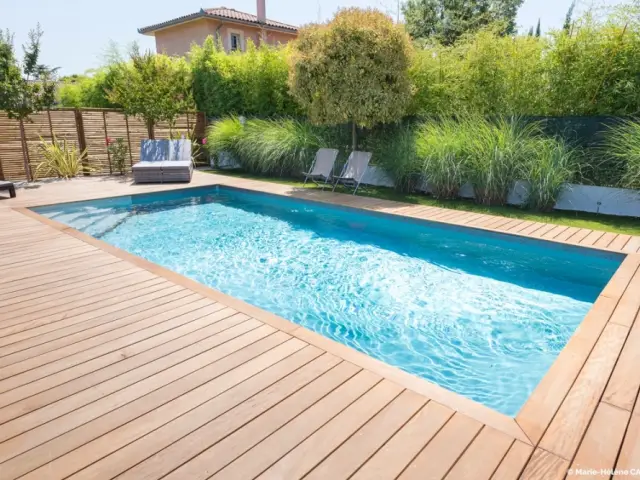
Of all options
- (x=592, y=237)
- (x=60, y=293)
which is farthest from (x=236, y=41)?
(x=60, y=293)

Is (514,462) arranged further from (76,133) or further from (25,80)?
(76,133)

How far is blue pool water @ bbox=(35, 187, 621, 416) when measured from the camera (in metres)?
3.21

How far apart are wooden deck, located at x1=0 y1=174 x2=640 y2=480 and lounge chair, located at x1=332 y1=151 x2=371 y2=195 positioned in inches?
200

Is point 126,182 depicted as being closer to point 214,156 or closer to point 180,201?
point 180,201

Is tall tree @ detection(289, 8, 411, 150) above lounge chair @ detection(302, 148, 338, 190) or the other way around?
above

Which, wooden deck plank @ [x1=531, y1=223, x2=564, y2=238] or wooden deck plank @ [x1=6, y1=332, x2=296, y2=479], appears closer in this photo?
wooden deck plank @ [x1=6, y1=332, x2=296, y2=479]

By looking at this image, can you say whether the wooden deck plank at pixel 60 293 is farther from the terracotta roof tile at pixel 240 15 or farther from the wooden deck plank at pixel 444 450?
the terracotta roof tile at pixel 240 15

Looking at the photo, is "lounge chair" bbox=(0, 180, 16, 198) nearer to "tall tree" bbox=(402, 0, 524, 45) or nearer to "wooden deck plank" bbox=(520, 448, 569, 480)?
"wooden deck plank" bbox=(520, 448, 569, 480)

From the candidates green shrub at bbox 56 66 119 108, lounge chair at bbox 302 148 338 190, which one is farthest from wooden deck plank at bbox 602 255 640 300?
green shrub at bbox 56 66 119 108

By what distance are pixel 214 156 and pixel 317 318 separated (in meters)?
8.96

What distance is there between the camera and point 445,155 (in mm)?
6965

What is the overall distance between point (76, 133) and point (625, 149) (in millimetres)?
11017

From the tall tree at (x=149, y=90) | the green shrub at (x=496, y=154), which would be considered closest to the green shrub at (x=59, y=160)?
the tall tree at (x=149, y=90)

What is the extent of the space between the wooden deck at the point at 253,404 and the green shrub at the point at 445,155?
13.3ft
